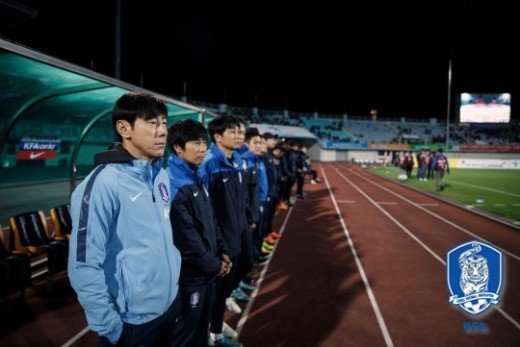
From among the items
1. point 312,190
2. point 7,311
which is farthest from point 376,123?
point 7,311

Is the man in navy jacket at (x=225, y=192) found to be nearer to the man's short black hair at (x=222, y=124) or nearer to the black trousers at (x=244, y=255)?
the man's short black hair at (x=222, y=124)

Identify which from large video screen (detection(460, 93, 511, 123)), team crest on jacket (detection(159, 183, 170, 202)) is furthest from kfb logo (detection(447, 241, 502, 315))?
large video screen (detection(460, 93, 511, 123))

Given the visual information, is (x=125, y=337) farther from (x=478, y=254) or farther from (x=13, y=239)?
(x=13, y=239)

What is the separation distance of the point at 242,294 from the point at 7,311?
3.01m

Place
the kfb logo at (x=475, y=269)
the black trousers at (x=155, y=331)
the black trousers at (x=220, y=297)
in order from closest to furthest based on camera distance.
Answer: the black trousers at (x=155, y=331) → the black trousers at (x=220, y=297) → the kfb logo at (x=475, y=269)

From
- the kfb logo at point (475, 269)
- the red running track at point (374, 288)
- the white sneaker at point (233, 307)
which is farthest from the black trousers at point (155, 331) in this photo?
the kfb logo at point (475, 269)

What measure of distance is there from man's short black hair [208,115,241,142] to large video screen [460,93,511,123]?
44.7 meters

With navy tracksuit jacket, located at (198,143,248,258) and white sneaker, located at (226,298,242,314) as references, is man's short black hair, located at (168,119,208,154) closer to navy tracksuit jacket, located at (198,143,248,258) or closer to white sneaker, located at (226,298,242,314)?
navy tracksuit jacket, located at (198,143,248,258)

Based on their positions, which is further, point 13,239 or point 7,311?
point 13,239

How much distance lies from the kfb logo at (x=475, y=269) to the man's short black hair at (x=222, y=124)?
9.56ft

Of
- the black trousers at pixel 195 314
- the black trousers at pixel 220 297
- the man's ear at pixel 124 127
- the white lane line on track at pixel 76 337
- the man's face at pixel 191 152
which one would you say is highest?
the man's ear at pixel 124 127

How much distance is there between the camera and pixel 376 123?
61312mm

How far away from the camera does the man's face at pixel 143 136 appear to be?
A: 6.32 ft

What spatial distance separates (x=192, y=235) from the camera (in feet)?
7.95
